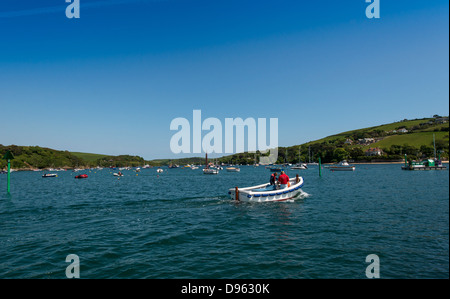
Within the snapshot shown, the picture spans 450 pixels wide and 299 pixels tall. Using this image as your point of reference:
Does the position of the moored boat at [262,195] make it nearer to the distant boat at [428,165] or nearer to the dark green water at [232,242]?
the dark green water at [232,242]

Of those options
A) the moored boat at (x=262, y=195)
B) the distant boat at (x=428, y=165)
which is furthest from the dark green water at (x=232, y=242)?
the distant boat at (x=428, y=165)

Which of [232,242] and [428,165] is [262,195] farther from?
[428,165]

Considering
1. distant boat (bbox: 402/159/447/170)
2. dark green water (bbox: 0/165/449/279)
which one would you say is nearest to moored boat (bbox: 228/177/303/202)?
dark green water (bbox: 0/165/449/279)

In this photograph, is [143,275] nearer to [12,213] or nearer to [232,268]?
[232,268]

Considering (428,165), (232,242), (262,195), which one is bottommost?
(232,242)

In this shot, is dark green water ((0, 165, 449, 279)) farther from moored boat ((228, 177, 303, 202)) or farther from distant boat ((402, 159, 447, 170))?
distant boat ((402, 159, 447, 170))

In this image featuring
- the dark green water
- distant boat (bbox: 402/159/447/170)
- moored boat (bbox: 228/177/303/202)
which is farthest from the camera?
distant boat (bbox: 402/159/447/170)

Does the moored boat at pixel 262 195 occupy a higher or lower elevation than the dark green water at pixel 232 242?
higher

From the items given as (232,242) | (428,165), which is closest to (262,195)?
(232,242)
